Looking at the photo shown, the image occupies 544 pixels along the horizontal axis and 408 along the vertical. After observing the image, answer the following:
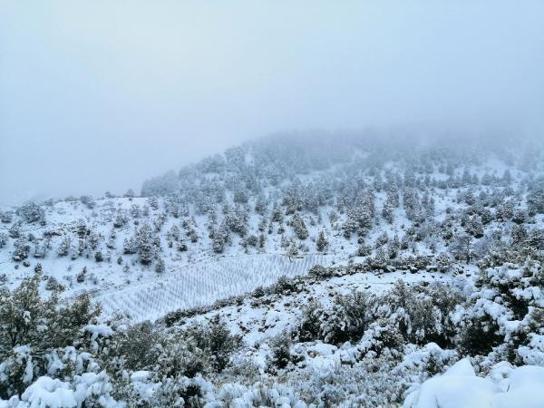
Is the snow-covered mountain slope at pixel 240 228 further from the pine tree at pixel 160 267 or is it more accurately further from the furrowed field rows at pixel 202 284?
the furrowed field rows at pixel 202 284

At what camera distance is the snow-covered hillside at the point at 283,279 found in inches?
297

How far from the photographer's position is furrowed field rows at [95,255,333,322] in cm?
4488

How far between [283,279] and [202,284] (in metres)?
18.8

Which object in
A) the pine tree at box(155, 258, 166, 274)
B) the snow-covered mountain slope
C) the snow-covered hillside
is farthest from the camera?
the pine tree at box(155, 258, 166, 274)

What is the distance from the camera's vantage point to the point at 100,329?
31.0 ft

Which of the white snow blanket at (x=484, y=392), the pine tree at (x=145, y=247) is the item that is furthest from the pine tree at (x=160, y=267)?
the white snow blanket at (x=484, y=392)

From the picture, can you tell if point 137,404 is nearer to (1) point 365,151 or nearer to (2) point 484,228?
(2) point 484,228

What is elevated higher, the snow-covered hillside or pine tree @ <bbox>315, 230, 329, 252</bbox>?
the snow-covered hillside

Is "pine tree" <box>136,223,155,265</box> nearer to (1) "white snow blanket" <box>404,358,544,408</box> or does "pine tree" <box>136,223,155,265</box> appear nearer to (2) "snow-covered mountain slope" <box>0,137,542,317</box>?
(2) "snow-covered mountain slope" <box>0,137,542,317</box>

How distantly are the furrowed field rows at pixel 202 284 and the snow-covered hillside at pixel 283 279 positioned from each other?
344mm

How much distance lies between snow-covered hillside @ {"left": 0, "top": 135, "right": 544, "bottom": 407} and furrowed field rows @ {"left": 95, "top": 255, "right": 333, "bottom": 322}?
0.34 metres

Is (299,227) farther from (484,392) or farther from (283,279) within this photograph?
(484,392)

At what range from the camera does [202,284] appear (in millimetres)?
51531

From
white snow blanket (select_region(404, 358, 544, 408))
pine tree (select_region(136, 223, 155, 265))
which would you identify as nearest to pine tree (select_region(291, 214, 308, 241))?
pine tree (select_region(136, 223, 155, 265))
